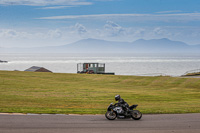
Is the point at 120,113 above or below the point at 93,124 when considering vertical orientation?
above

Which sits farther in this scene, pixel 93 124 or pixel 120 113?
pixel 120 113

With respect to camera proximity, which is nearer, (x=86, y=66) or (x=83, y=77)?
(x=83, y=77)

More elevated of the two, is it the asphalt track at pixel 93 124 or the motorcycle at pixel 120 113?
the motorcycle at pixel 120 113

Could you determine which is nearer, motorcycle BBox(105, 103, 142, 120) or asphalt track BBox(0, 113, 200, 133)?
asphalt track BBox(0, 113, 200, 133)

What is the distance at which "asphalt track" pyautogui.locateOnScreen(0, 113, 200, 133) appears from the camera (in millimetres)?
13062

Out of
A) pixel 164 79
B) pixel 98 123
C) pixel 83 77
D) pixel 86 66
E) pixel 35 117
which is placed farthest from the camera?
pixel 86 66

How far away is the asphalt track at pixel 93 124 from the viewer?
13062 millimetres

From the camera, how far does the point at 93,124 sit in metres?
14.3

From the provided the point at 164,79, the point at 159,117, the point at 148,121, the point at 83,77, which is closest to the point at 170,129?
the point at 148,121

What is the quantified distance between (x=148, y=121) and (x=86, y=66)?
7053 centimetres

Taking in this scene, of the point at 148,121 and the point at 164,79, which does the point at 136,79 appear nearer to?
the point at 164,79

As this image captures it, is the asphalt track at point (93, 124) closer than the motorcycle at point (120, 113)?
Yes

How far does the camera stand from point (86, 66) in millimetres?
85438

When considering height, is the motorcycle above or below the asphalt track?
above
